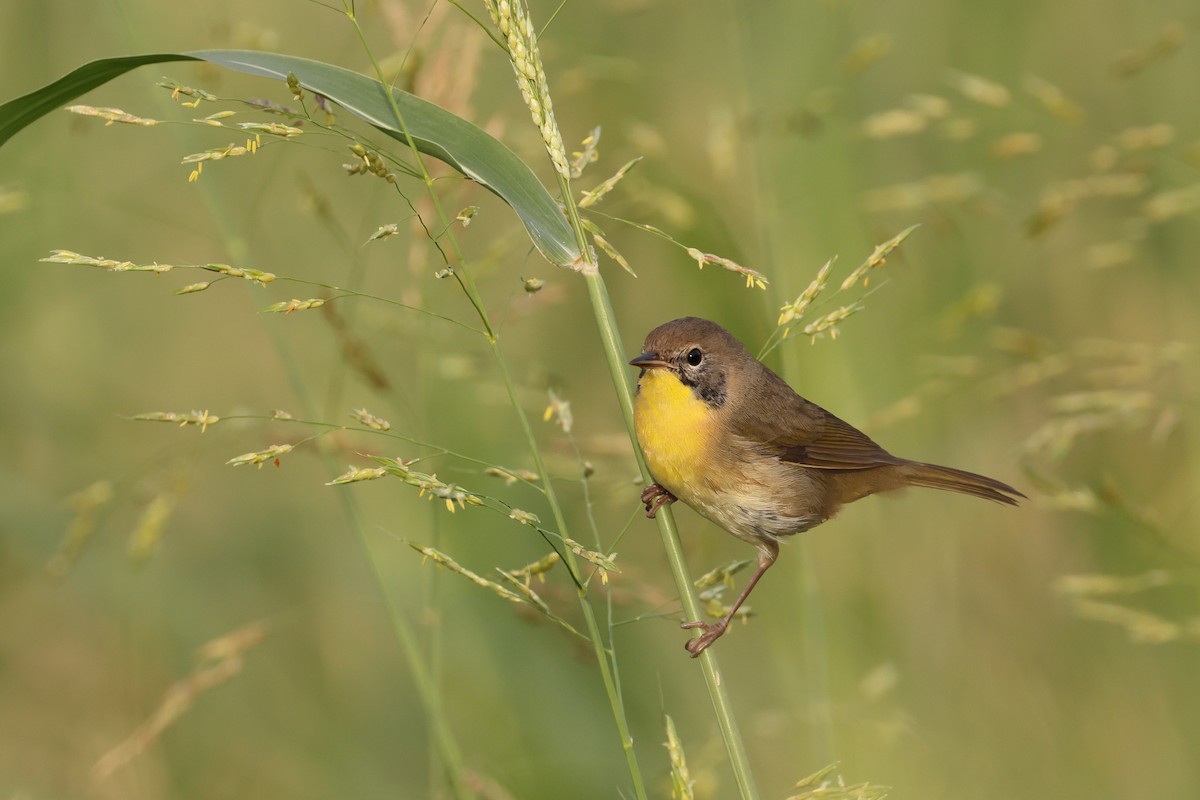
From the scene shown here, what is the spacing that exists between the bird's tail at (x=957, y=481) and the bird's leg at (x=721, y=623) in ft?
1.38

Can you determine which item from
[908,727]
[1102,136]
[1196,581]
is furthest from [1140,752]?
[1102,136]

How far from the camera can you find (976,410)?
159 inches

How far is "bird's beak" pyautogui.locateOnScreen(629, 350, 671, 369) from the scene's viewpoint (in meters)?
2.88

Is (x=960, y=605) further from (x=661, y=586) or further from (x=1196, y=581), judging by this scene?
(x=661, y=586)

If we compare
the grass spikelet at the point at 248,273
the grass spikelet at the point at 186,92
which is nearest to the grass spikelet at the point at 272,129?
the grass spikelet at the point at 186,92

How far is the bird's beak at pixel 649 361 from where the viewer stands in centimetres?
288

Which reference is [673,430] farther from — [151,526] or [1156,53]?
[1156,53]

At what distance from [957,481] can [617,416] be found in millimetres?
1559

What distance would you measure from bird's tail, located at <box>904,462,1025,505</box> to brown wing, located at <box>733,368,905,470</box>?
0.50 ft

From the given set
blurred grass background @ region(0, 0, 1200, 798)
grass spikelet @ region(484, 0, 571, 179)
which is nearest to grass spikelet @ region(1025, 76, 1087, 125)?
blurred grass background @ region(0, 0, 1200, 798)

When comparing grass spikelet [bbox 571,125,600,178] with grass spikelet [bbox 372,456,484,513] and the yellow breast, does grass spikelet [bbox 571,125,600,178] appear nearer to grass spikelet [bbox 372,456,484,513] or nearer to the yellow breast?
grass spikelet [bbox 372,456,484,513]

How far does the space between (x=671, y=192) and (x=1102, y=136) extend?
1.53m

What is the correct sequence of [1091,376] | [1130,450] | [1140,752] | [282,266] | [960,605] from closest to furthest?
[1140,752] < [1091,376] < [960,605] < [1130,450] < [282,266]

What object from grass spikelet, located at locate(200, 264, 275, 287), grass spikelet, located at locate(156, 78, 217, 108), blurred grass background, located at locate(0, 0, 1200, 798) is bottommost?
blurred grass background, located at locate(0, 0, 1200, 798)
